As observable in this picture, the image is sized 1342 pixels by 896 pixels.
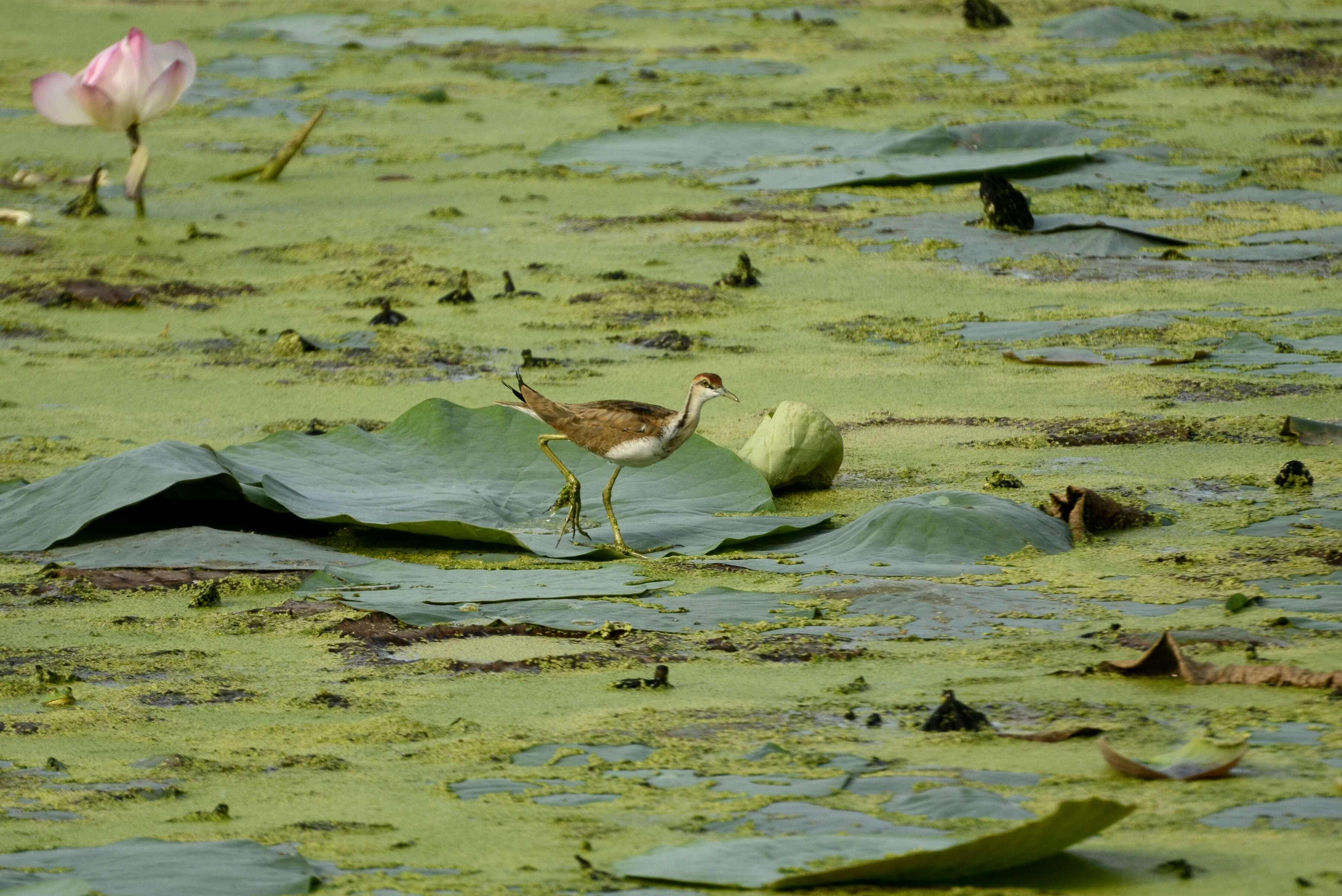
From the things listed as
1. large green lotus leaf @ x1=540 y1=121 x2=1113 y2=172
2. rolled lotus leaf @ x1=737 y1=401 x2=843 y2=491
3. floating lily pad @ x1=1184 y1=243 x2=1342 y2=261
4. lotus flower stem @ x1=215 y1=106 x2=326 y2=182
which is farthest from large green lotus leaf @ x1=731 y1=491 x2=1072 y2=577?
lotus flower stem @ x1=215 y1=106 x2=326 y2=182

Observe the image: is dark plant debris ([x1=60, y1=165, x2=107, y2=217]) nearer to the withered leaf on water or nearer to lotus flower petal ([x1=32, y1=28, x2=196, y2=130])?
lotus flower petal ([x1=32, y1=28, x2=196, y2=130])

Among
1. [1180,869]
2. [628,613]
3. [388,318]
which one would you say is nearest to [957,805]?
[1180,869]

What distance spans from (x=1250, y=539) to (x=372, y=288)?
350 centimetres

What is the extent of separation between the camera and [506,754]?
1.92m

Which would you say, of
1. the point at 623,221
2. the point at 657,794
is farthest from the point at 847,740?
the point at 623,221

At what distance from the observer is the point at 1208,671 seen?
2.07 metres

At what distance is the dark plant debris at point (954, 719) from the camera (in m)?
1.90

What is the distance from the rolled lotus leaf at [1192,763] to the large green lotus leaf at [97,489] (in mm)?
1672

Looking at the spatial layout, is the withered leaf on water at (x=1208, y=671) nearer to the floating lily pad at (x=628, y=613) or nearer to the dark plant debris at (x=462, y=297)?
the floating lily pad at (x=628, y=613)

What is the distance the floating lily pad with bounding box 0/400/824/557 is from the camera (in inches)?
113

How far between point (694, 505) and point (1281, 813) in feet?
5.79

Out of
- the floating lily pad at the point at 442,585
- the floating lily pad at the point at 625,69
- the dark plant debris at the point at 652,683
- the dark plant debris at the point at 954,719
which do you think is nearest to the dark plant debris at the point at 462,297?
the floating lily pad at the point at 442,585

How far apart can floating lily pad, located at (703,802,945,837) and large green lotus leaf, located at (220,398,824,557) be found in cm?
121

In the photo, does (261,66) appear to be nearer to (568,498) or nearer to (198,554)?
(568,498)
